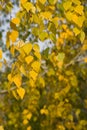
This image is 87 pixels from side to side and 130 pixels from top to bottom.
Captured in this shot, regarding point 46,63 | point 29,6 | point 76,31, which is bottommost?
point 46,63

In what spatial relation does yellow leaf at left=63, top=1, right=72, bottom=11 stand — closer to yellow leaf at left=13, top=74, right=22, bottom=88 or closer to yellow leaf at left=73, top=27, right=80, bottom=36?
yellow leaf at left=73, top=27, right=80, bottom=36

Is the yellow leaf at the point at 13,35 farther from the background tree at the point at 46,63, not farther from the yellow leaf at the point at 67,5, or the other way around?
the yellow leaf at the point at 67,5

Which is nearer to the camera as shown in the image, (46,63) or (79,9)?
(79,9)

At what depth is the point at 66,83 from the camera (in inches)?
114

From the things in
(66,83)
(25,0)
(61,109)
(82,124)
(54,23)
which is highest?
(25,0)

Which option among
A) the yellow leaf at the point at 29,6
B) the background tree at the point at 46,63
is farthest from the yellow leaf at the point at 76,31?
the yellow leaf at the point at 29,6

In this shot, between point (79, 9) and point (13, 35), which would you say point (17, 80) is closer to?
point (13, 35)

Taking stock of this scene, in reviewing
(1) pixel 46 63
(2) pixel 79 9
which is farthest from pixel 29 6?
(1) pixel 46 63

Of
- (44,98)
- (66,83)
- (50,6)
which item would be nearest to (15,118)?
(44,98)

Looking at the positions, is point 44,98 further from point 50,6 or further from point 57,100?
point 50,6

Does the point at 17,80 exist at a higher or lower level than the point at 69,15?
lower

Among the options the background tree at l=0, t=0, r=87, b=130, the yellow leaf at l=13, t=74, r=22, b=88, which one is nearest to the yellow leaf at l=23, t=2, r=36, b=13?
the background tree at l=0, t=0, r=87, b=130

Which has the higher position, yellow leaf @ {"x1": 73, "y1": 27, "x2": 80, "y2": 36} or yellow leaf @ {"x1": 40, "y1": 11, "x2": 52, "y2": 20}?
yellow leaf @ {"x1": 40, "y1": 11, "x2": 52, "y2": 20}

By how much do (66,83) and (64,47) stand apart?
40 cm
